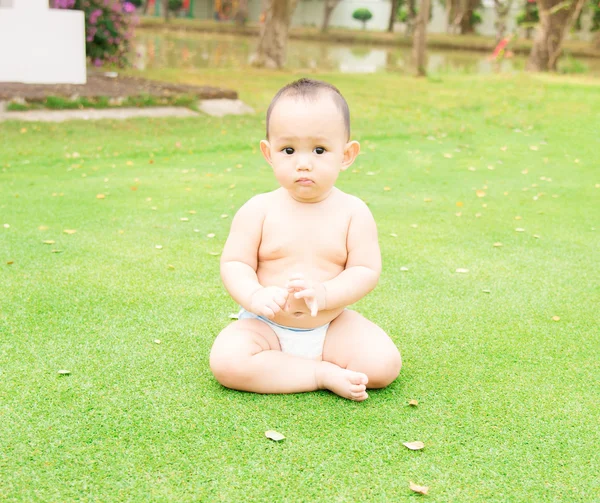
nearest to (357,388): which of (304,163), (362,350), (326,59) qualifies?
(362,350)

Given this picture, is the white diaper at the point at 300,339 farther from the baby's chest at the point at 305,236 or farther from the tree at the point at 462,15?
the tree at the point at 462,15

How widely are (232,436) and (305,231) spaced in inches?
31.9

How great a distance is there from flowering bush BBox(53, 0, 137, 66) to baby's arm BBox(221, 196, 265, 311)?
42.1 feet

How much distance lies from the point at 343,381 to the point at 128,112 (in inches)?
322

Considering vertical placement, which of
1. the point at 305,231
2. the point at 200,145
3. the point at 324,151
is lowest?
the point at 200,145

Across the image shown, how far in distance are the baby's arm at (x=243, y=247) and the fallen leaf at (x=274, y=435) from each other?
0.54m

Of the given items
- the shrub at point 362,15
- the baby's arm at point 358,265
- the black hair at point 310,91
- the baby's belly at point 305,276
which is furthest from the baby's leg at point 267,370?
the shrub at point 362,15

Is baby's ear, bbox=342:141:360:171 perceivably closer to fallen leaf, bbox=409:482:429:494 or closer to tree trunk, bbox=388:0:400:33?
fallen leaf, bbox=409:482:429:494

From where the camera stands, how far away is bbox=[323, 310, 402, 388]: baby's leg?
280cm

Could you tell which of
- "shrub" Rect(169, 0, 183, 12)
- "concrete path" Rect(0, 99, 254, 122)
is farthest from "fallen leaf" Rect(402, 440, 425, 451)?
"shrub" Rect(169, 0, 183, 12)

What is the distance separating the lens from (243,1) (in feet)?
139

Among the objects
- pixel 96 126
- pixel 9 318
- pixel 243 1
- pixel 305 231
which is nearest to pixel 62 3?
pixel 96 126

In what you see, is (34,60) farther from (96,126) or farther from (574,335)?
(574,335)

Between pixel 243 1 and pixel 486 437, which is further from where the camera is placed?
pixel 243 1
